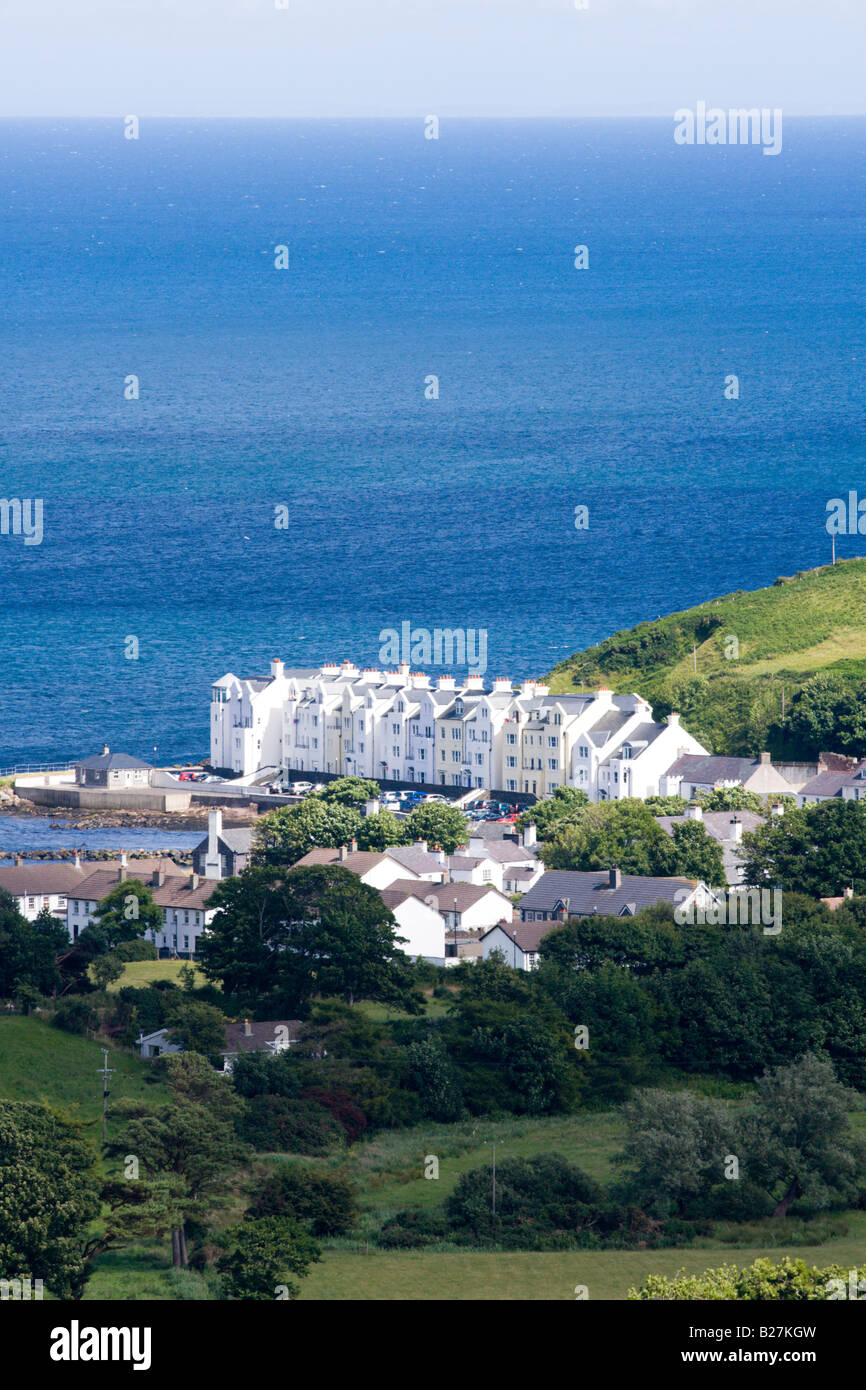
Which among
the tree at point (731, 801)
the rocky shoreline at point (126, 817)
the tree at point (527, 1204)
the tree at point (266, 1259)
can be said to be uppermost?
the rocky shoreline at point (126, 817)

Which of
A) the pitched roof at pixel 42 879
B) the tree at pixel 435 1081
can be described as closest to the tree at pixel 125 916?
the pitched roof at pixel 42 879

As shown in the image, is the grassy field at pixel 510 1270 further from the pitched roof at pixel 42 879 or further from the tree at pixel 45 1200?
the pitched roof at pixel 42 879

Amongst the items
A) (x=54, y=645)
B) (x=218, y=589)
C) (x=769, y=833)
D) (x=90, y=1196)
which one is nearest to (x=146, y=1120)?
(x=90, y=1196)

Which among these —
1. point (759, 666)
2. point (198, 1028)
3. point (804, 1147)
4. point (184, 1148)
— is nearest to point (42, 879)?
point (198, 1028)

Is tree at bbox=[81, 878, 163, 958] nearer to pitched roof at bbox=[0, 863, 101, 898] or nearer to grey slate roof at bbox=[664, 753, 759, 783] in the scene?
pitched roof at bbox=[0, 863, 101, 898]

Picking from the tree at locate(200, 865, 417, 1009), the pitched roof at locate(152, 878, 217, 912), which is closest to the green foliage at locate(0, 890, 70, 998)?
the tree at locate(200, 865, 417, 1009)

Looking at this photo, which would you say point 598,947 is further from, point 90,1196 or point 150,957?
point 90,1196
